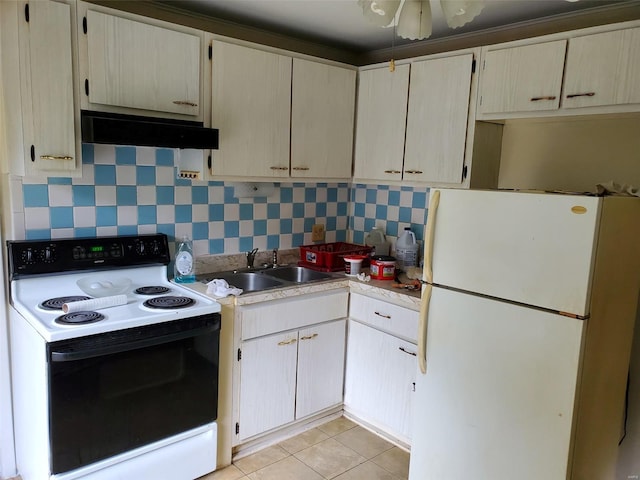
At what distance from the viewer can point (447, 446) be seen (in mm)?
2016

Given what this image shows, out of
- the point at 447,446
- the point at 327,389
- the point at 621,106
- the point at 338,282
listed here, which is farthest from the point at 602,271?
the point at 327,389

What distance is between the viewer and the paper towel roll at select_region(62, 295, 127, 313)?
1949 mm

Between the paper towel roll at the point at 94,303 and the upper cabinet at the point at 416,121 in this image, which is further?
the upper cabinet at the point at 416,121

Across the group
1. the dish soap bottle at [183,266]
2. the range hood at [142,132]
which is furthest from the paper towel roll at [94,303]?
the range hood at [142,132]

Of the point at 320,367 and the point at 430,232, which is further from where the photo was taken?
the point at 320,367

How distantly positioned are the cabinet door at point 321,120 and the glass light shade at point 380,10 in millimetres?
1397

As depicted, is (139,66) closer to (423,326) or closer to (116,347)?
(116,347)

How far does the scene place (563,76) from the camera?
2094 millimetres

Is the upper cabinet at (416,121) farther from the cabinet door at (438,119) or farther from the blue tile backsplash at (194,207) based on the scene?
the blue tile backsplash at (194,207)

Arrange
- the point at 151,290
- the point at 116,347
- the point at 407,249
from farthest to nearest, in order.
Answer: the point at 407,249 → the point at 151,290 → the point at 116,347

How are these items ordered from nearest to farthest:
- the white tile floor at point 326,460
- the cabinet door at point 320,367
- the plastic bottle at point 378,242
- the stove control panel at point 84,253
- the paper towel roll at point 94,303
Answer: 1. the paper towel roll at point 94,303
2. the stove control panel at point 84,253
3. the white tile floor at point 326,460
4. the cabinet door at point 320,367
5. the plastic bottle at point 378,242

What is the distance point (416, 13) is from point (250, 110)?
135 cm

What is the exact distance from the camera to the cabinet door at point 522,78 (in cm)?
212

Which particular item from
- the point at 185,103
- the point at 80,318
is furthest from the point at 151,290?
the point at 185,103
